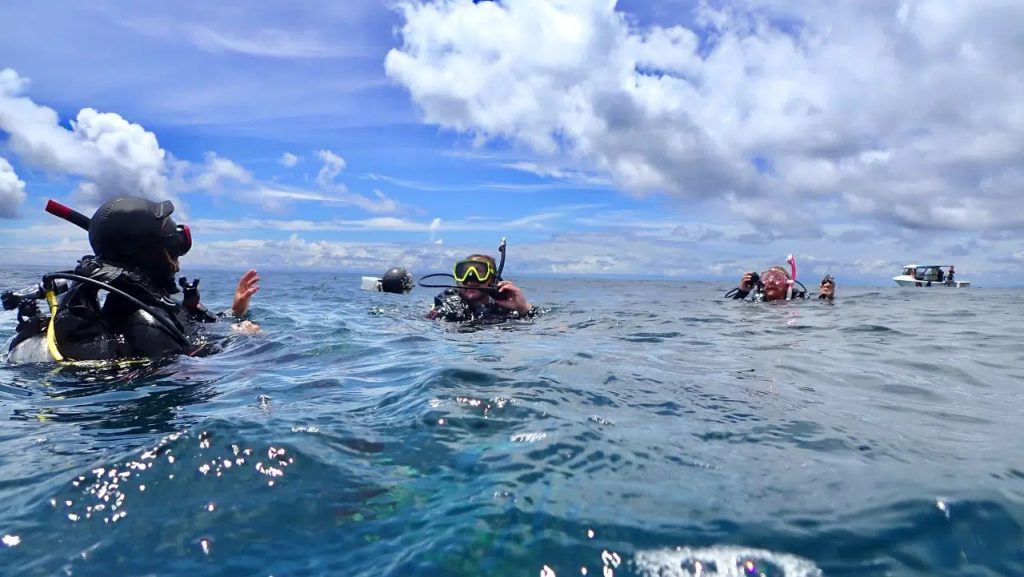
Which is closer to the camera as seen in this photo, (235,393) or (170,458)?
(170,458)

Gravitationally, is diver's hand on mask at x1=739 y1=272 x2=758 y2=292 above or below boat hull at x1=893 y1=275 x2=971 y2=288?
below

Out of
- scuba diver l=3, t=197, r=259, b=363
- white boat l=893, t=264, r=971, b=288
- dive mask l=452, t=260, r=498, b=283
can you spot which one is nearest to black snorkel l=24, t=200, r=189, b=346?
scuba diver l=3, t=197, r=259, b=363

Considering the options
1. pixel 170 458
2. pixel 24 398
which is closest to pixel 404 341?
pixel 24 398

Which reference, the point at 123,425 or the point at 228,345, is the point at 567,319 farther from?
the point at 123,425

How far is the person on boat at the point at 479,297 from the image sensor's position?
9.66 meters

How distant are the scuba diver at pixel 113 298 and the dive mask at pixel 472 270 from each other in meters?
4.65

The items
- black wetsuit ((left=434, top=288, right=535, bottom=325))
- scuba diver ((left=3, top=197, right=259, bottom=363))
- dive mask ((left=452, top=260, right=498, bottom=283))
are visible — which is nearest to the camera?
scuba diver ((left=3, top=197, right=259, bottom=363))

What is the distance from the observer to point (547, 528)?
225 cm

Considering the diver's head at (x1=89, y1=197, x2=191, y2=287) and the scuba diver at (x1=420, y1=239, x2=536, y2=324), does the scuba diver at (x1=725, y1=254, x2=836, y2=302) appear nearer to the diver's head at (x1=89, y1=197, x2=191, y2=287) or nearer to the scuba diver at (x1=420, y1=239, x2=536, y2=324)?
the scuba diver at (x1=420, y1=239, x2=536, y2=324)

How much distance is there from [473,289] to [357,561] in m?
7.77

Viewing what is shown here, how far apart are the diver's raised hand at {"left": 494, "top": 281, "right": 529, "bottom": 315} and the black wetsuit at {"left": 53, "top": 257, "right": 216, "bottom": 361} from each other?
5.46m

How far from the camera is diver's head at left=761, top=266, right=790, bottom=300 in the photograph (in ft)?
51.3

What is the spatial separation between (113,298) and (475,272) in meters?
5.47

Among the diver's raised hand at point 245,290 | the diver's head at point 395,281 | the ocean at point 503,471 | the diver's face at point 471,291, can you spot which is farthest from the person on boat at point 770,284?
the diver's raised hand at point 245,290
